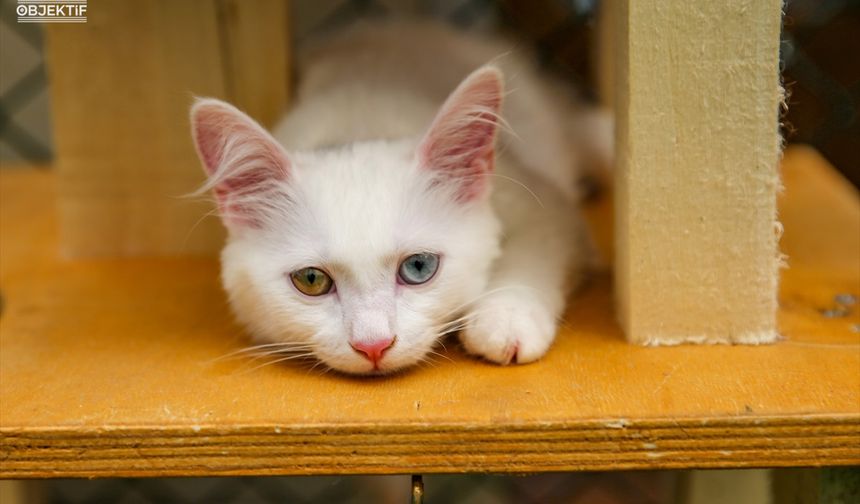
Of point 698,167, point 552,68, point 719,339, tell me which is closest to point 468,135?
point 698,167

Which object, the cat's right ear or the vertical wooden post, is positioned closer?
the cat's right ear

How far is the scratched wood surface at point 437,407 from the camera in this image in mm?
1072

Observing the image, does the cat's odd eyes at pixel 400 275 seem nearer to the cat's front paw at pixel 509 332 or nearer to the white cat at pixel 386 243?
the white cat at pixel 386 243

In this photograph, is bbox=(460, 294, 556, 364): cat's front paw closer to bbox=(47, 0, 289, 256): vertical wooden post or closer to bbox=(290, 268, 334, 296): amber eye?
bbox=(290, 268, 334, 296): amber eye

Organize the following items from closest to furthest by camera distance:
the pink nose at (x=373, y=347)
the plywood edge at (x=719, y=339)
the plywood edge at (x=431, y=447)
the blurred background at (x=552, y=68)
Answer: the plywood edge at (x=431, y=447) < the pink nose at (x=373, y=347) < the plywood edge at (x=719, y=339) < the blurred background at (x=552, y=68)

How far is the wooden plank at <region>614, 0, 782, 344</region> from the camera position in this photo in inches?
45.9

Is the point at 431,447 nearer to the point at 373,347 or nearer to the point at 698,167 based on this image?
the point at 373,347

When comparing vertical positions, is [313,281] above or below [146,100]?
below

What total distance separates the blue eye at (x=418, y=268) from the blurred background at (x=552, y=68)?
1256 mm

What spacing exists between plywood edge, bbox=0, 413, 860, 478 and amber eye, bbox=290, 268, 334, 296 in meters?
0.25

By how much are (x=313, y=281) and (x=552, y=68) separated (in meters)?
1.33

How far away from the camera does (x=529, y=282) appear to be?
4.58ft

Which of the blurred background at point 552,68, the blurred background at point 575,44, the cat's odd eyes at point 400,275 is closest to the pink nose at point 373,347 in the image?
the cat's odd eyes at point 400,275

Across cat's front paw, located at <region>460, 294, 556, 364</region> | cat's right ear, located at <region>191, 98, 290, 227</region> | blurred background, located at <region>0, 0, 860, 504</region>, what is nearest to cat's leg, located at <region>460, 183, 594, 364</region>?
cat's front paw, located at <region>460, 294, 556, 364</region>
